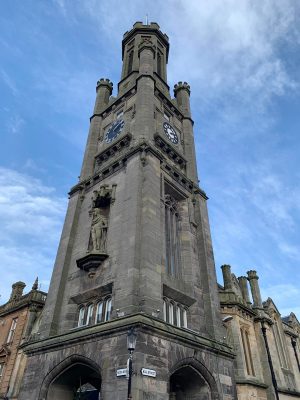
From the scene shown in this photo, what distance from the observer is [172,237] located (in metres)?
21.4

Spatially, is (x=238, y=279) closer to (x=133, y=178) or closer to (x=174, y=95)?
(x=133, y=178)

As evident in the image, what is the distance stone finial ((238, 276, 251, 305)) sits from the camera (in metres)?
30.1

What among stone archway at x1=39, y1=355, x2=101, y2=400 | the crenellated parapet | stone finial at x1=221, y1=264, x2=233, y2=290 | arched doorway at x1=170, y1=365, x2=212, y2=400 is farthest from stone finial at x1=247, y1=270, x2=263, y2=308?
the crenellated parapet

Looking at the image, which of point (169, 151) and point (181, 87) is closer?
point (169, 151)

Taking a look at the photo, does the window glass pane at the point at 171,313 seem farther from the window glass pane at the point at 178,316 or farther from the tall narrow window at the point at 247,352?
the tall narrow window at the point at 247,352

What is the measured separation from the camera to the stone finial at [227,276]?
1110 inches

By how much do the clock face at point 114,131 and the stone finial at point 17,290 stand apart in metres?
17.7

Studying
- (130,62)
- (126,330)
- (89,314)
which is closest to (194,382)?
(126,330)

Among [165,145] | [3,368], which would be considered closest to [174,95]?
[165,145]

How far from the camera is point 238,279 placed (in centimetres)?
3262

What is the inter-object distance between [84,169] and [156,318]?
15609 millimetres

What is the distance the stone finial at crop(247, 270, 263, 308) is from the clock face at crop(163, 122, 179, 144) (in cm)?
1515

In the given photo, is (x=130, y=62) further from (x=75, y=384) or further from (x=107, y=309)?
(x=75, y=384)

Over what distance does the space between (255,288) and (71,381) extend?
20.3m
